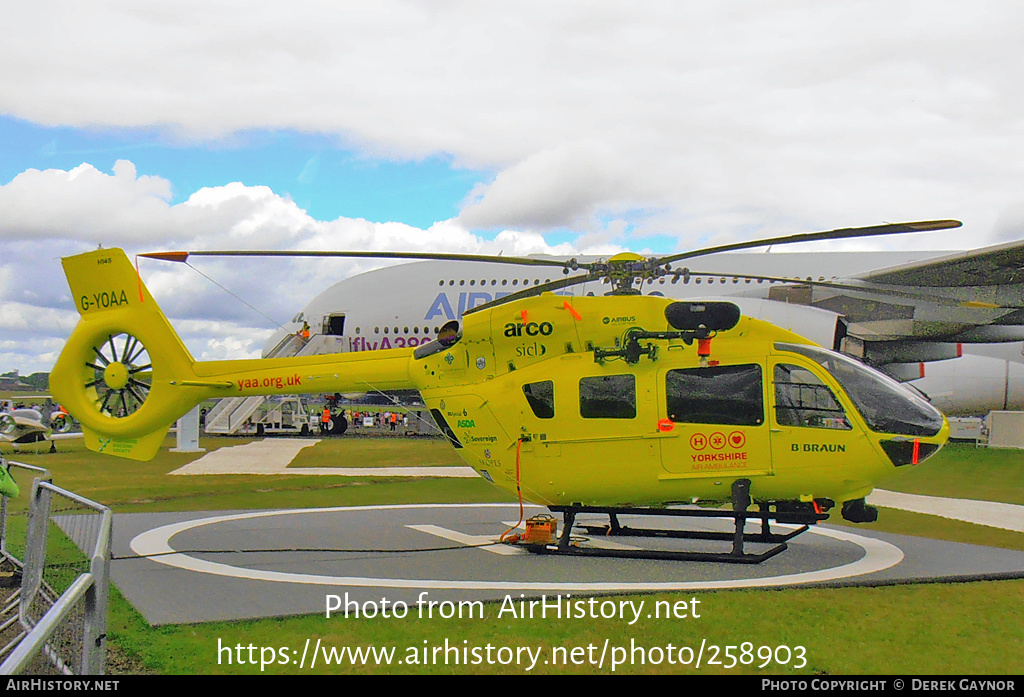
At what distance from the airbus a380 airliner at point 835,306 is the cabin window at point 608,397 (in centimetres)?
725

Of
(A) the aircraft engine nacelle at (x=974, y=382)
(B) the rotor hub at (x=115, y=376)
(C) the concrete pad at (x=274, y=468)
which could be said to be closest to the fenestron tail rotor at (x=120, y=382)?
(B) the rotor hub at (x=115, y=376)

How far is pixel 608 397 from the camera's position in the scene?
9.38 m

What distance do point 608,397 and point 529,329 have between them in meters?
1.30

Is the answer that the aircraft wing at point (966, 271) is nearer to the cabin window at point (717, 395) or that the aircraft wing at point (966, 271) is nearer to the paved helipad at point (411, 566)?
the paved helipad at point (411, 566)

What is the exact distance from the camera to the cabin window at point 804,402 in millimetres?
8930

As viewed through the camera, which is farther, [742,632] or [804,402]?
[804,402]

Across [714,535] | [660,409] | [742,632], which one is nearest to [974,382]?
[714,535]

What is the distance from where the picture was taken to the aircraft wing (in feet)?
52.7

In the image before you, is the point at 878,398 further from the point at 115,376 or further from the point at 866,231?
the point at 115,376

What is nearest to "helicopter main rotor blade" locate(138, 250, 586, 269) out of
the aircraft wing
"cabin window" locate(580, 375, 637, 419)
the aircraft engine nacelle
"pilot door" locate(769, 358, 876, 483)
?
"cabin window" locate(580, 375, 637, 419)

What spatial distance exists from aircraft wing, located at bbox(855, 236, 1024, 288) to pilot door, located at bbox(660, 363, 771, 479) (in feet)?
32.3

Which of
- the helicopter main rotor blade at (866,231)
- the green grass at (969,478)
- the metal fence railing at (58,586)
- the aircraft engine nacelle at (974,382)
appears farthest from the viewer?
the aircraft engine nacelle at (974,382)

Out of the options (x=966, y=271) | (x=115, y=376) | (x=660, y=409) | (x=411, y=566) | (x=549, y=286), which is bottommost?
(x=411, y=566)

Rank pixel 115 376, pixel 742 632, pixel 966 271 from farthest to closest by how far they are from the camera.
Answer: pixel 966 271, pixel 115 376, pixel 742 632
